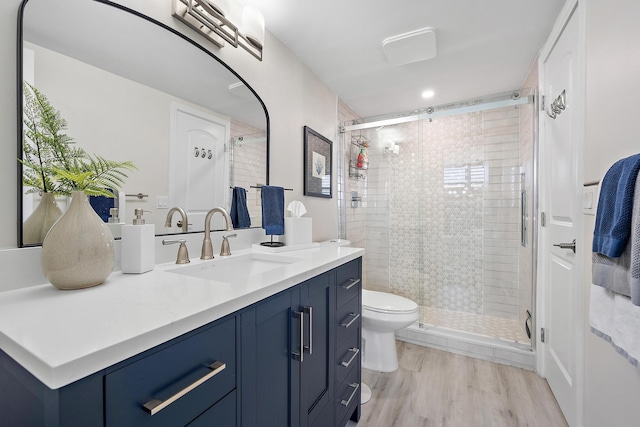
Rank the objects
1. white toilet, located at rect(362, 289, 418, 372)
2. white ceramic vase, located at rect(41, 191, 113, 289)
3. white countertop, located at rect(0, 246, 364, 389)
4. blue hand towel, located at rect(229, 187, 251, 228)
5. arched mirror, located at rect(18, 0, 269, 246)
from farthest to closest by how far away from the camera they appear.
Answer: white toilet, located at rect(362, 289, 418, 372) < blue hand towel, located at rect(229, 187, 251, 228) < arched mirror, located at rect(18, 0, 269, 246) < white ceramic vase, located at rect(41, 191, 113, 289) < white countertop, located at rect(0, 246, 364, 389)

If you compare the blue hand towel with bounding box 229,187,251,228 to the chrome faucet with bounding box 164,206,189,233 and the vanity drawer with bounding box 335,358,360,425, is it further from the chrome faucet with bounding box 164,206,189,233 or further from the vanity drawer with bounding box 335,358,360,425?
the vanity drawer with bounding box 335,358,360,425

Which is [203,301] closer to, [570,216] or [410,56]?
[570,216]

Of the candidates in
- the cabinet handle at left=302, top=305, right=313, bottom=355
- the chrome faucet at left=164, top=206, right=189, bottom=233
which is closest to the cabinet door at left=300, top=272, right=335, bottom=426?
the cabinet handle at left=302, top=305, right=313, bottom=355

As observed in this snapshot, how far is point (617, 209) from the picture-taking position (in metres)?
0.86

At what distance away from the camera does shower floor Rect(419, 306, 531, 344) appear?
233 cm

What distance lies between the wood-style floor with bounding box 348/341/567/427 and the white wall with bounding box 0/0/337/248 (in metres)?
1.24

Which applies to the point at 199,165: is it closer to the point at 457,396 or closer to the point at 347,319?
the point at 347,319

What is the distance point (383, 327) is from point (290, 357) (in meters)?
1.25

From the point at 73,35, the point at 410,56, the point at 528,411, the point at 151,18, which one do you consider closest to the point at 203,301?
the point at 73,35

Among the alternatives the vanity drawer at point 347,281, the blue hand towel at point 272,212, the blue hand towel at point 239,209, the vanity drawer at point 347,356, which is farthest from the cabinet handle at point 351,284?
the blue hand towel at point 239,209

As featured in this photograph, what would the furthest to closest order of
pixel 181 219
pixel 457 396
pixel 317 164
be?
pixel 317 164 → pixel 457 396 → pixel 181 219

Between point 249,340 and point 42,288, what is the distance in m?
0.62

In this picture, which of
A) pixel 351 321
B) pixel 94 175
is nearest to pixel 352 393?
pixel 351 321

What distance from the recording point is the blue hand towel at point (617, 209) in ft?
2.69
